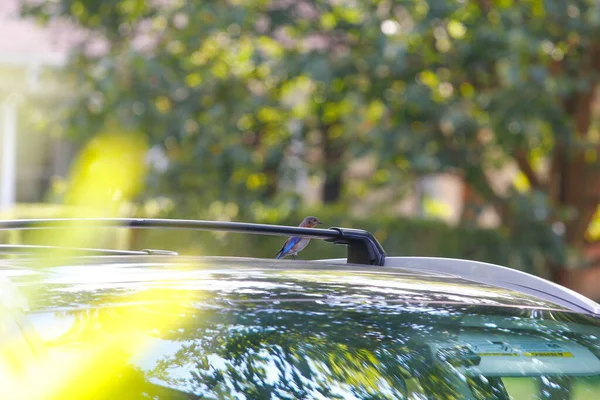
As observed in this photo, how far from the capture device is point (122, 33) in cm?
1145

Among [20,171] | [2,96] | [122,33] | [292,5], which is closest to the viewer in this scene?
[292,5]

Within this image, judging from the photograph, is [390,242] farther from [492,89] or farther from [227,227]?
[227,227]

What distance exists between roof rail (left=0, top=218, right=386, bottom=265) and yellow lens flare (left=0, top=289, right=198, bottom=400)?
2.12 feet

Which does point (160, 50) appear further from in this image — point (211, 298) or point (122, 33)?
point (211, 298)

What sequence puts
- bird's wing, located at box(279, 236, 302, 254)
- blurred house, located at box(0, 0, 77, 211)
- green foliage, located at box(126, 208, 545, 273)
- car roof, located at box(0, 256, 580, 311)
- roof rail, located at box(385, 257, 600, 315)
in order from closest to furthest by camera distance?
car roof, located at box(0, 256, 580, 311)
roof rail, located at box(385, 257, 600, 315)
bird's wing, located at box(279, 236, 302, 254)
green foliage, located at box(126, 208, 545, 273)
blurred house, located at box(0, 0, 77, 211)

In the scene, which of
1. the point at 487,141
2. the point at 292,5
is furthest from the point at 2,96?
the point at 487,141

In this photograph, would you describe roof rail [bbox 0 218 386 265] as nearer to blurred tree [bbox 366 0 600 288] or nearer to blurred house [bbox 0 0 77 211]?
blurred tree [bbox 366 0 600 288]

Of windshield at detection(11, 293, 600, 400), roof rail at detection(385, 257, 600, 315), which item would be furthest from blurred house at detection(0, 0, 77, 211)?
windshield at detection(11, 293, 600, 400)

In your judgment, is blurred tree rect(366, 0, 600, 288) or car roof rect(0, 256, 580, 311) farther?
blurred tree rect(366, 0, 600, 288)

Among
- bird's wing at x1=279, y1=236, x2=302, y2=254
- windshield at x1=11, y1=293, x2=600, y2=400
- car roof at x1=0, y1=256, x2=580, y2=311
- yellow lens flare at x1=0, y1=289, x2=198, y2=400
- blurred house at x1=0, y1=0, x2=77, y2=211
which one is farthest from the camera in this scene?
Answer: blurred house at x1=0, y1=0, x2=77, y2=211

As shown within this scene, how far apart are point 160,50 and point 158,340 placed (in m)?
8.85

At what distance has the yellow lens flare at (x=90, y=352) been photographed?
2.00m

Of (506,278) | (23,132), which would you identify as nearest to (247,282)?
(506,278)

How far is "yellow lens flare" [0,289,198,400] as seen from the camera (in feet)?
6.56
